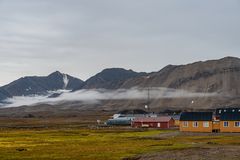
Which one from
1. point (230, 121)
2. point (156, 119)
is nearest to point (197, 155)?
point (230, 121)

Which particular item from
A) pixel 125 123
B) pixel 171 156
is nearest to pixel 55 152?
pixel 171 156

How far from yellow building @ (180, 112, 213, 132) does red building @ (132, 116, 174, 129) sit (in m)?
30.1

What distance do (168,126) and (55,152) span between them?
92.3m

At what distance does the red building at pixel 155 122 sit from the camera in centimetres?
15062

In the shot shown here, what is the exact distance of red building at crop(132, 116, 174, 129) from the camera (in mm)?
150625

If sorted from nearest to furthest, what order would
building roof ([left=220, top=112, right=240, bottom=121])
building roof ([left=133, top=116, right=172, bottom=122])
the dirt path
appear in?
the dirt path, building roof ([left=220, top=112, right=240, bottom=121]), building roof ([left=133, top=116, right=172, bottom=122])

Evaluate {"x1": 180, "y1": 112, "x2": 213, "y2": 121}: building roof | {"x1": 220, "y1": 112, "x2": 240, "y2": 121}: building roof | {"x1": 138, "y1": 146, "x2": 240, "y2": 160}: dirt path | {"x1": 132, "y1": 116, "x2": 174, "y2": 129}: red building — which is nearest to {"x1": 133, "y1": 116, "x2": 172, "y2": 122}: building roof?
{"x1": 132, "y1": 116, "x2": 174, "y2": 129}: red building

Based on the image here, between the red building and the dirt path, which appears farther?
the red building

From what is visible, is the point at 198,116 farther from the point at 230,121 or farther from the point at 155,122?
the point at 155,122

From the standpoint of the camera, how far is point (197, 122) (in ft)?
384

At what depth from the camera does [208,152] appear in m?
56.9

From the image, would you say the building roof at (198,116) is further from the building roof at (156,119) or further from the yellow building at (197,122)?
the building roof at (156,119)

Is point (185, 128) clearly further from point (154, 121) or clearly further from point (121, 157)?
point (121, 157)

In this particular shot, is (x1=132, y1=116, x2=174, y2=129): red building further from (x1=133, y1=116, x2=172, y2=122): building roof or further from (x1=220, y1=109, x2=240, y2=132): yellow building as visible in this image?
(x1=220, y1=109, x2=240, y2=132): yellow building
